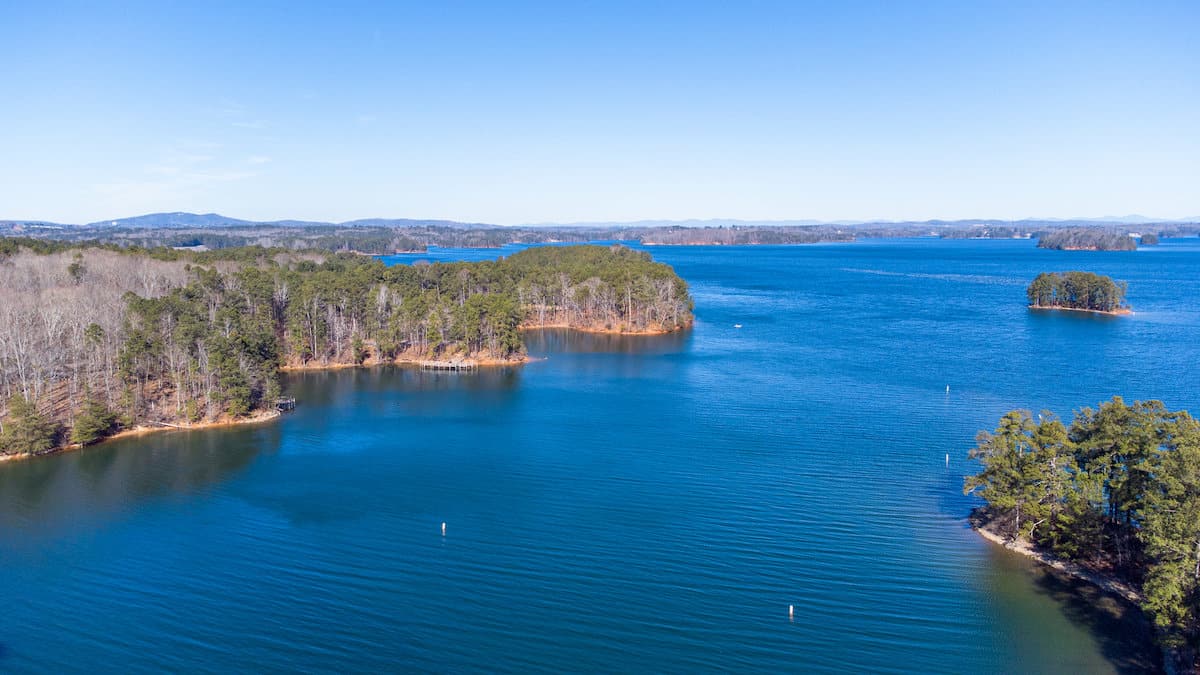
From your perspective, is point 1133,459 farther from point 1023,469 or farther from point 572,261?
point 572,261

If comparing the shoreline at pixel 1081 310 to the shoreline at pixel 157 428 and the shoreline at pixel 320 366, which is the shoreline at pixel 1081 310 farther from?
the shoreline at pixel 157 428

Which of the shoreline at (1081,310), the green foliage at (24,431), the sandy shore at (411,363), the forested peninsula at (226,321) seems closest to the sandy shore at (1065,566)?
the forested peninsula at (226,321)

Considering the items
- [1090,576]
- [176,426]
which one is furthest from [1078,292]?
[176,426]

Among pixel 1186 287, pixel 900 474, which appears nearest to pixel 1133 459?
pixel 900 474

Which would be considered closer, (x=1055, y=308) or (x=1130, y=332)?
(x=1130, y=332)

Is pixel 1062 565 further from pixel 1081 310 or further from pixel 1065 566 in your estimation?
pixel 1081 310

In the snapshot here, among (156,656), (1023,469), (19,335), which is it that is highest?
(19,335)
